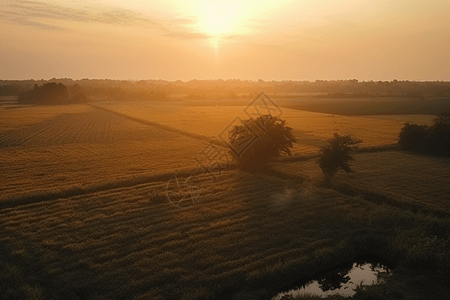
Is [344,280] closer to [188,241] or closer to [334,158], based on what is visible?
[188,241]

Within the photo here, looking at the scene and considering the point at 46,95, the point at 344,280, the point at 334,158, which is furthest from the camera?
the point at 46,95

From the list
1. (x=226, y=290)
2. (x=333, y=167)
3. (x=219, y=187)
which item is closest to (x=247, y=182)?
(x=219, y=187)

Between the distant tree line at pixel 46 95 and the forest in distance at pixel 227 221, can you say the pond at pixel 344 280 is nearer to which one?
the forest in distance at pixel 227 221

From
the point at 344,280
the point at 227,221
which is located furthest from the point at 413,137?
the point at 344,280

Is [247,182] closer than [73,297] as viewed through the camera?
No

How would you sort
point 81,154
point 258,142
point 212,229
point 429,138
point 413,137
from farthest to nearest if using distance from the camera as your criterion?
1. point 413,137
2. point 429,138
3. point 81,154
4. point 258,142
5. point 212,229

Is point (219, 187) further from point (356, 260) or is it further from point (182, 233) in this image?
point (356, 260)
